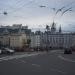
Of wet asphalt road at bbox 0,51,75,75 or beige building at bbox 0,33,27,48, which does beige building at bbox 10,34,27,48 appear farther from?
wet asphalt road at bbox 0,51,75,75

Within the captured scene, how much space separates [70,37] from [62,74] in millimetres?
158012

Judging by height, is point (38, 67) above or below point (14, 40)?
above

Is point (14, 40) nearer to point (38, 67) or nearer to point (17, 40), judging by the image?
point (17, 40)

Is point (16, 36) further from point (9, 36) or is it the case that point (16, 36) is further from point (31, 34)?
point (31, 34)

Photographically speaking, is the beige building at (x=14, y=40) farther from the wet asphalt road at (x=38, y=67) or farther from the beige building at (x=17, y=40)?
the wet asphalt road at (x=38, y=67)

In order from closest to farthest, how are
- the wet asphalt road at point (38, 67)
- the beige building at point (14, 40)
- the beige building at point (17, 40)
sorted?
the wet asphalt road at point (38, 67) < the beige building at point (17, 40) < the beige building at point (14, 40)

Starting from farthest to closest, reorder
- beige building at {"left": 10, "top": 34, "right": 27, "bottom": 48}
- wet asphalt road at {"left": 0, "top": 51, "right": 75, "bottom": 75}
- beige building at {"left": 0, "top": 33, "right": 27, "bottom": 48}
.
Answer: beige building at {"left": 0, "top": 33, "right": 27, "bottom": 48}, beige building at {"left": 10, "top": 34, "right": 27, "bottom": 48}, wet asphalt road at {"left": 0, "top": 51, "right": 75, "bottom": 75}

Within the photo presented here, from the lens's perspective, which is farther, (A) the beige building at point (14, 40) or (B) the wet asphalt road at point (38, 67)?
(A) the beige building at point (14, 40)

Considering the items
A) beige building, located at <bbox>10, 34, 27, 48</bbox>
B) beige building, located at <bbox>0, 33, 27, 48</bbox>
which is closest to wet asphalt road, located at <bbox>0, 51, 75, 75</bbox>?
beige building, located at <bbox>10, 34, 27, 48</bbox>

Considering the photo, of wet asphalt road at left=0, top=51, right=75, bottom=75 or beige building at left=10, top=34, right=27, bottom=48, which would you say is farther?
beige building at left=10, top=34, right=27, bottom=48

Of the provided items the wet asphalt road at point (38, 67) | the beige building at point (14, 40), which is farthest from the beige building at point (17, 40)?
the wet asphalt road at point (38, 67)

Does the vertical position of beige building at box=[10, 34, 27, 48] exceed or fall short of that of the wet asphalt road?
it falls short

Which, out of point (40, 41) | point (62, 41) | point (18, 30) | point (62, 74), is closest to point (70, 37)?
point (62, 41)

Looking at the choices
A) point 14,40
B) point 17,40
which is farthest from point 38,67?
point 14,40
